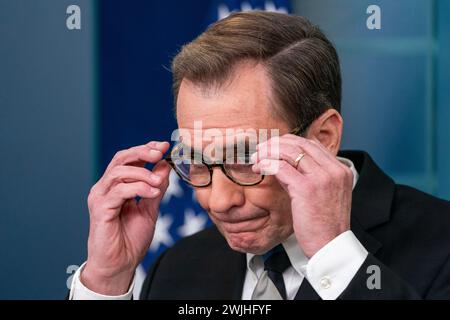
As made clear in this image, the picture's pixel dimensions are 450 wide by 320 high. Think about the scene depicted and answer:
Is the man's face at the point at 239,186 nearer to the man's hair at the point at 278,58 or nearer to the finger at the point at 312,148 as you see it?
the man's hair at the point at 278,58

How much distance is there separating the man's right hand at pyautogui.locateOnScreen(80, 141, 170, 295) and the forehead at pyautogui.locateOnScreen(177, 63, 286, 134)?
155 millimetres

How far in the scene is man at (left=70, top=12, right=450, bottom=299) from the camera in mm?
1859

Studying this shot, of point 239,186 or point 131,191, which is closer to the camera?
point 239,186

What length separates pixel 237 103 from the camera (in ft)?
6.68

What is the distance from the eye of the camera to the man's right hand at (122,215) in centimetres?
213

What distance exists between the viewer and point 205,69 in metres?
2.10

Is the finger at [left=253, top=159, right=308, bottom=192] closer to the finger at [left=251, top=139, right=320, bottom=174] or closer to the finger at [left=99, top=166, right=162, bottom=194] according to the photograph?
the finger at [left=251, top=139, right=320, bottom=174]

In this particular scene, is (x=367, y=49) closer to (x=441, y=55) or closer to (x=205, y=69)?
(x=441, y=55)

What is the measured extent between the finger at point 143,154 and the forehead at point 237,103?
0.10 metres

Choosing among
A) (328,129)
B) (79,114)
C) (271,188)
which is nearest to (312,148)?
(271,188)

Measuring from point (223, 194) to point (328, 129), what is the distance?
1.19 ft

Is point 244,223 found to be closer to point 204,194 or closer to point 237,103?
point 204,194

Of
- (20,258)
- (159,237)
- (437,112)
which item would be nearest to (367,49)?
(437,112)

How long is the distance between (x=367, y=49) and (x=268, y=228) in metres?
1.20
